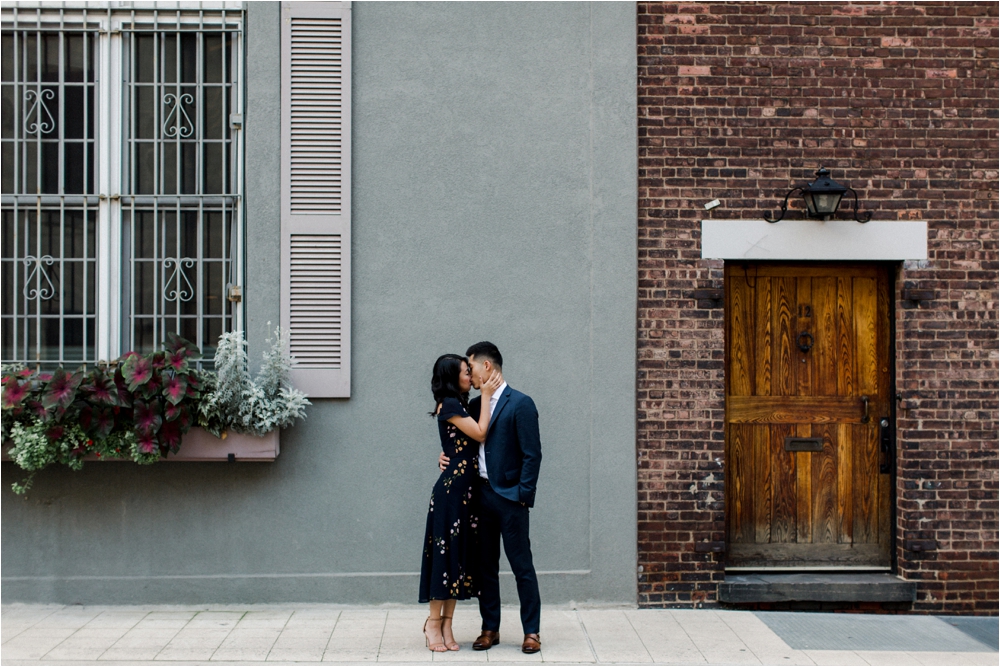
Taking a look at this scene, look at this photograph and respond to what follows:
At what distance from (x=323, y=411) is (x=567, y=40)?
3.08 meters

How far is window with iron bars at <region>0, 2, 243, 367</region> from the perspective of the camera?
6301 millimetres

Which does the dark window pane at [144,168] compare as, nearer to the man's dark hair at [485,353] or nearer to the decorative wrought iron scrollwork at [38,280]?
the decorative wrought iron scrollwork at [38,280]

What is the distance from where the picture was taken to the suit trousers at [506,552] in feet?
16.8

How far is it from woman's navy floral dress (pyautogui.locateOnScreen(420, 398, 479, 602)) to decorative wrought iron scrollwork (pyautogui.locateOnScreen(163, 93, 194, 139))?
2.91 meters

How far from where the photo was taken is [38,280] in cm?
630

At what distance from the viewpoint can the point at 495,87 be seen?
6.32 metres

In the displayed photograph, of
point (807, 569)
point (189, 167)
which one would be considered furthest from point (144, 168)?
point (807, 569)

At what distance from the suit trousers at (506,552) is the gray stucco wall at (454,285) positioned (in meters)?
1.00

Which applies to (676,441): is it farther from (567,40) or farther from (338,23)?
(338,23)

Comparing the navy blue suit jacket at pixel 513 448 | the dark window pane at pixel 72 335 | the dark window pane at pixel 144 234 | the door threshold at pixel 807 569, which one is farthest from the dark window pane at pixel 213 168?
the door threshold at pixel 807 569

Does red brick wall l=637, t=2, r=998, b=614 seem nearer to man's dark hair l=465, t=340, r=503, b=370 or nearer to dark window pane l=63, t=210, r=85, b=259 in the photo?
man's dark hair l=465, t=340, r=503, b=370

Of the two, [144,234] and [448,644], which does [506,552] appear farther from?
[144,234]

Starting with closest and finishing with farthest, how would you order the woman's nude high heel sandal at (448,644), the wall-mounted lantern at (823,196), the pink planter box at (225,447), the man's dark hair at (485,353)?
1. the man's dark hair at (485,353)
2. the woman's nude high heel sandal at (448,644)
3. the pink planter box at (225,447)
4. the wall-mounted lantern at (823,196)

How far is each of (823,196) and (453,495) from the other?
10.6 feet
